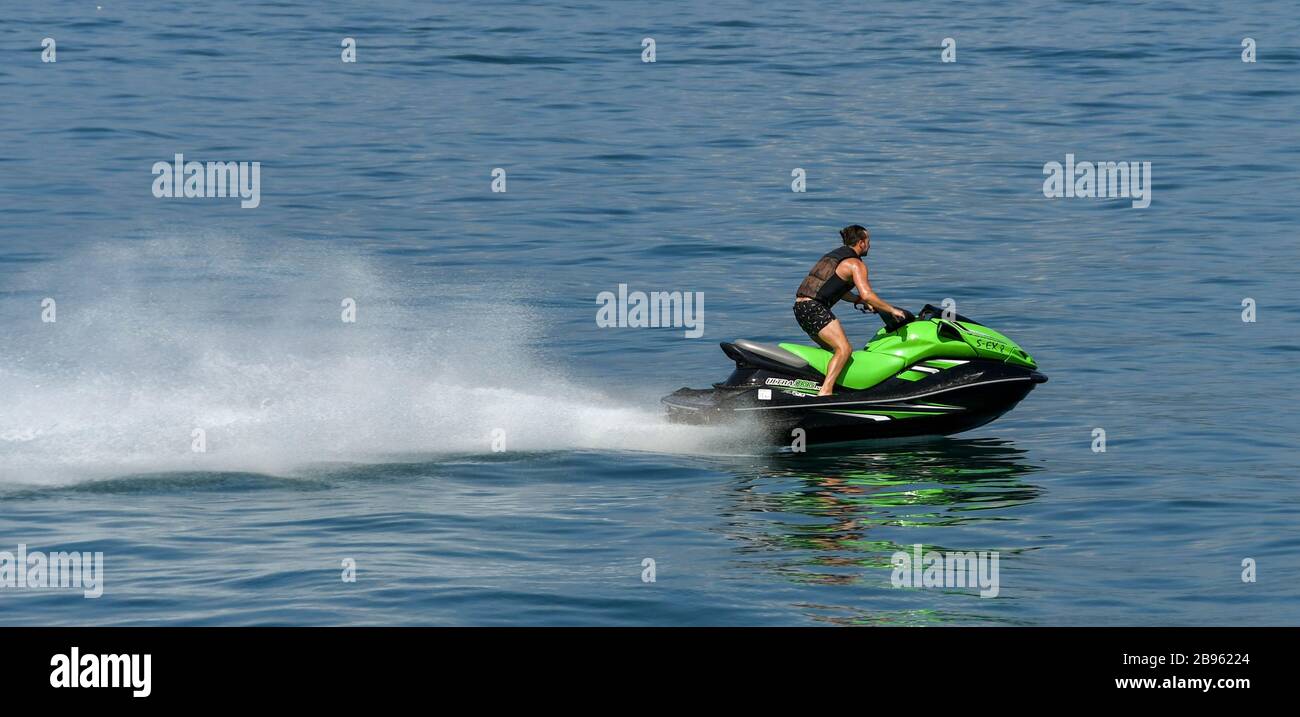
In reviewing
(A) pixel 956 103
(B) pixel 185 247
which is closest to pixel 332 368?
(B) pixel 185 247

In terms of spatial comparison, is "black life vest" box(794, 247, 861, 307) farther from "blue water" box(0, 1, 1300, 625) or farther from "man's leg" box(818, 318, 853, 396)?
"blue water" box(0, 1, 1300, 625)

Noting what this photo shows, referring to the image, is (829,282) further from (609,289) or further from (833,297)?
(609,289)

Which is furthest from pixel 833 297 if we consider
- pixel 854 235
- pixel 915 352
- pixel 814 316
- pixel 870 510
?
pixel 870 510

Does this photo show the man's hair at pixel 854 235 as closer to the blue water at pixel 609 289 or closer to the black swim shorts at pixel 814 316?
the black swim shorts at pixel 814 316

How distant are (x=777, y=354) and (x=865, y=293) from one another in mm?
1073

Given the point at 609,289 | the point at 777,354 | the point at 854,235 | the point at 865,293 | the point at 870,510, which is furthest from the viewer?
the point at 609,289

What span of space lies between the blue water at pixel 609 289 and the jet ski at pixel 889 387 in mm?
352

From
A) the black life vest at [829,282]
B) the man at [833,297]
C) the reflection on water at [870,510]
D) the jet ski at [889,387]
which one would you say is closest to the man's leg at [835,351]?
the man at [833,297]

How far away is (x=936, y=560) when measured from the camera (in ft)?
39.0

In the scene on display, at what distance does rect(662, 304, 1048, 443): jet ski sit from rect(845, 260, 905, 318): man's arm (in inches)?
11.8

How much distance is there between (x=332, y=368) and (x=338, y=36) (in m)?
30.0

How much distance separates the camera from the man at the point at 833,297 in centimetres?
1525

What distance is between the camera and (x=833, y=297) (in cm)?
1537

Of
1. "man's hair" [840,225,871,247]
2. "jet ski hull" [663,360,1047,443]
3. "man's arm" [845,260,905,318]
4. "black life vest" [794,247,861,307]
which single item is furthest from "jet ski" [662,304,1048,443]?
"man's hair" [840,225,871,247]
